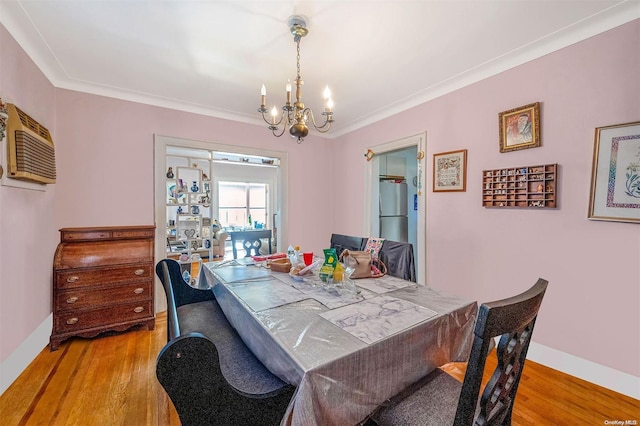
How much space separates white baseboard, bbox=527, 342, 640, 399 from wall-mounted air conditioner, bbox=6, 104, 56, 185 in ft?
13.3

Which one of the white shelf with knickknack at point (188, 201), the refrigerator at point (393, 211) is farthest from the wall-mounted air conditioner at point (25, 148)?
the refrigerator at point (393, 211)

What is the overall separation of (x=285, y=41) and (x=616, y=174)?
2.43 meters

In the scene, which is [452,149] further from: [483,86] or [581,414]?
[581,414]

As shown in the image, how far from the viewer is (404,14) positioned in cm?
171

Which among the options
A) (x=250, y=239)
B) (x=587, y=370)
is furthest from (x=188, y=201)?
(x=587, y=370)

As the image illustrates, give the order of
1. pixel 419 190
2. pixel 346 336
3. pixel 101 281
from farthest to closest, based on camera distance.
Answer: pixel 419 190 < pixel 101 281 < pixel 346 336

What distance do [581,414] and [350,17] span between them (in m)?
2.84

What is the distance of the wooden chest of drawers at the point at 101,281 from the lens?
234 cm

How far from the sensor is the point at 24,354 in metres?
2.00

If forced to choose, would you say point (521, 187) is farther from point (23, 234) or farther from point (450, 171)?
point (23, 234)

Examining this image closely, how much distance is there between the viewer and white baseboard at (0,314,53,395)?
1766 mm

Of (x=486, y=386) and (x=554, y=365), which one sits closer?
(x=486, y=386)

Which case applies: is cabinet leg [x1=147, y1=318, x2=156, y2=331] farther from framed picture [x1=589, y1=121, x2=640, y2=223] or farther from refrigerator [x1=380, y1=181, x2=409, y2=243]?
framed picture [x1=589, y1=121, x2=640, y2=223]

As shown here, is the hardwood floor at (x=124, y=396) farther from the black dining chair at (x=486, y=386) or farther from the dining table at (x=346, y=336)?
the black dining chair at (x=486, y=386)
